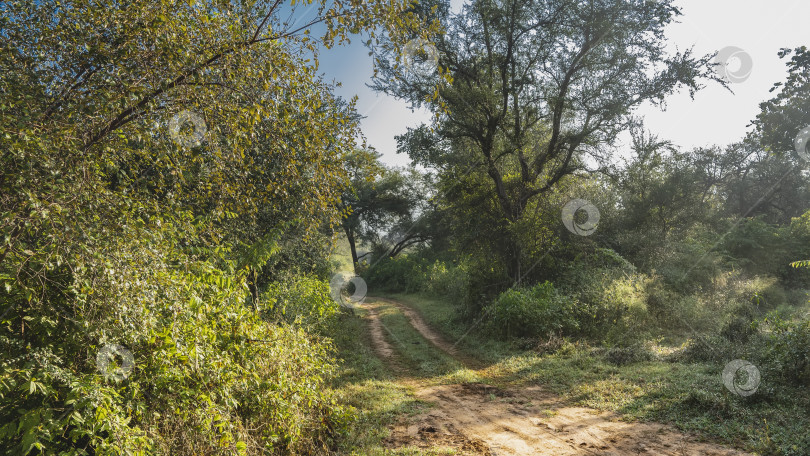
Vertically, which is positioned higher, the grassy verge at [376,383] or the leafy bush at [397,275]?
the leafy bush at [397,275]

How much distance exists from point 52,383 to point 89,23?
292 cm

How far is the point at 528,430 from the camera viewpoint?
611 cm

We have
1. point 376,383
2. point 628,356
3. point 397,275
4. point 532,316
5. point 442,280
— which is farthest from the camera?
point 397,275

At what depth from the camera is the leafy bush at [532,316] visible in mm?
12188

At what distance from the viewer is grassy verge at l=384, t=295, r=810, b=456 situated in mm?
5535

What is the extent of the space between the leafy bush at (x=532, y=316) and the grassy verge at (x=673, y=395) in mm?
1080

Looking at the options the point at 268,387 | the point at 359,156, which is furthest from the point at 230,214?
the point at 268,387

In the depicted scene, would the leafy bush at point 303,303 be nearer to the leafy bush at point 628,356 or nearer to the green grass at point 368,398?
the green grass at point 368,398

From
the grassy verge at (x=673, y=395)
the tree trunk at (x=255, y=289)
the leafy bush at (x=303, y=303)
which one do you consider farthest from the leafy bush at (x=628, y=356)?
the tree trunk at (x=255, y=289)

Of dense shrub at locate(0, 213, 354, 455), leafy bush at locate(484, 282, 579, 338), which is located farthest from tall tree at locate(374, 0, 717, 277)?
dense shrub at locate(0, 213, 354, 455)

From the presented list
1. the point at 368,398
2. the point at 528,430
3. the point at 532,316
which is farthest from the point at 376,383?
the point at 532,316

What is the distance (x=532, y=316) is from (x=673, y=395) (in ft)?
17.3

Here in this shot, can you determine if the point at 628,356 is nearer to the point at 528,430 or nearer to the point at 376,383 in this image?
the point at 528,430

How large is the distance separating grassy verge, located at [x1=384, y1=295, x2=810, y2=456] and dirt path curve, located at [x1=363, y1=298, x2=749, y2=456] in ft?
1.30
